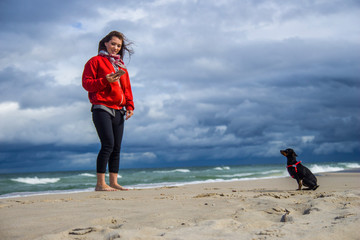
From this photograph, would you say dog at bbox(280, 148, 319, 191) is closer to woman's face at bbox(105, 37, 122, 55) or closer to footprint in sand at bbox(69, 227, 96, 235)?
woman's face at bbox(105, 37, 122, 55)

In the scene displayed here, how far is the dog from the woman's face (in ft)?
9.97

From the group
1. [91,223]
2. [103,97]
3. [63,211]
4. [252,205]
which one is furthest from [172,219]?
[103,97]

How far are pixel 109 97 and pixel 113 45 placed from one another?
78cm

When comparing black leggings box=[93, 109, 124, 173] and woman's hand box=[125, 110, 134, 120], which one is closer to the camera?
black leggings box=[93, 109, 124, 173]

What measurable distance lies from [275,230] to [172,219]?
0.70 metres

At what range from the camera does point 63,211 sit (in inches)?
109

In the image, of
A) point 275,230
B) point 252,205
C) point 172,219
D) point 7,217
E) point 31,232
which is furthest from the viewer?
point 252,205

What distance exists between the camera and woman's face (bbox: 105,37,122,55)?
15.6ft

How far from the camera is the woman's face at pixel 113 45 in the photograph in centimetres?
476

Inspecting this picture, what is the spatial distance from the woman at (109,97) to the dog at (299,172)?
2.57 metres

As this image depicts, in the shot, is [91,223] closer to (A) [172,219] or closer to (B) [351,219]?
(A) [172,219]

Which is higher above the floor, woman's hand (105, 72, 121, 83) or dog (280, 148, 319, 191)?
woman's hand (105, 72, 121, 83)

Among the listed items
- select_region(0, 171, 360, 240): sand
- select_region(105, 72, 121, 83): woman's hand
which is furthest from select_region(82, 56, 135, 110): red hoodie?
select_region(0, 171, 360, 240): sand

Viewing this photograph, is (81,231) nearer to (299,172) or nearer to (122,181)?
(299,172)
